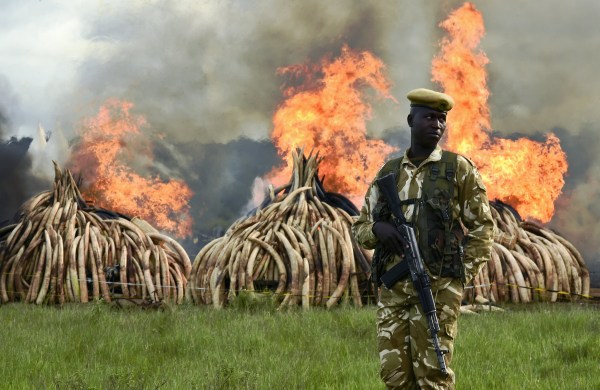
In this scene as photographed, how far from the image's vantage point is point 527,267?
1152 centimetres

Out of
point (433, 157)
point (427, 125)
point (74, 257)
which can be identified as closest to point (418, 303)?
point (433, 157)

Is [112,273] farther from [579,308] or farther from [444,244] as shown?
[444,244]

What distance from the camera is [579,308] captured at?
35.5 ft

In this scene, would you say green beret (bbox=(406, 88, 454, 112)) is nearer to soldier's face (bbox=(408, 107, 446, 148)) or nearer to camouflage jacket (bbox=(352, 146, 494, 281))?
soldier's face (bbox=(408, 107, 446, 148))

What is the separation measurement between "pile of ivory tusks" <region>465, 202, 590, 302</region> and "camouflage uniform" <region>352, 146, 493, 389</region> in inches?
243

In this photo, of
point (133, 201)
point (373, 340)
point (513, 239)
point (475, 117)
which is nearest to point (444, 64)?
point (475, 117)

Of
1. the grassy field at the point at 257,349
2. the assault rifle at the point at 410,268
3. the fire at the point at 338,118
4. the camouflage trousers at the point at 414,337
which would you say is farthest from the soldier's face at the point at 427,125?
the fire at the point at 338,118

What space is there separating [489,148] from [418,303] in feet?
39.6

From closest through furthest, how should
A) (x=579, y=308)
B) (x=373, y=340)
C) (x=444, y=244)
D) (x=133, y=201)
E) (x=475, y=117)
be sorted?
1. (x=444, y=244)
2. (x=373, y=340)
3. (x=579, y=308)
4. (x=475, y=117)
5. (x=133, y=201)

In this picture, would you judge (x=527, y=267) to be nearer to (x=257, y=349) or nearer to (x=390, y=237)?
(x=257, y=349)

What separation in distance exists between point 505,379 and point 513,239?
5.59 m

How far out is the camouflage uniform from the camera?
4.87 m

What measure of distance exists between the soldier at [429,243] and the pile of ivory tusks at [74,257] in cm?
690

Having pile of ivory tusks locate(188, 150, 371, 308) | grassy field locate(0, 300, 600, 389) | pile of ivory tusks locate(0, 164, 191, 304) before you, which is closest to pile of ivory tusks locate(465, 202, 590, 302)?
grassy field locate(0, 300, 600, 389)
